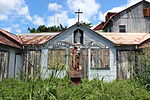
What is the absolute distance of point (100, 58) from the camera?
41.6 feet

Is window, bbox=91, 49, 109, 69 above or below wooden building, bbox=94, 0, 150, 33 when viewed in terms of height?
below

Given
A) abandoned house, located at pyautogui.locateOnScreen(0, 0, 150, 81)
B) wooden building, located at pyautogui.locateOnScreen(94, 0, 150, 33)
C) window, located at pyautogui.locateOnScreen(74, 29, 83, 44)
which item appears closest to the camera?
abandoned house, located at pyautogui.locateOnScreen(0, 0, 150, 81)

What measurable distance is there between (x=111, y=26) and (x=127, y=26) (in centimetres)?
214

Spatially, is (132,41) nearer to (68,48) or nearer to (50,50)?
(68,48)

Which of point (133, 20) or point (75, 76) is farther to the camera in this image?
point (133, 20)

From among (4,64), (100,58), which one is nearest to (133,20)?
(100,58)

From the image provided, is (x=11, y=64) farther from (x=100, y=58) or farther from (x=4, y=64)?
(x=100, y=58)

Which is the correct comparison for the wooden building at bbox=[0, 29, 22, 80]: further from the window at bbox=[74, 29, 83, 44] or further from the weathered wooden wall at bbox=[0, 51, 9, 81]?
the window at bbox=[74, 29, 83, 44]

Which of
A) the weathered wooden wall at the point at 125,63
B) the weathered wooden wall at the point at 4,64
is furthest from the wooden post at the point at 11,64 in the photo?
the weathered wooden wall at the point at 125,63

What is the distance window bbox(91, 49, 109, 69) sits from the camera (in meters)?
12.6

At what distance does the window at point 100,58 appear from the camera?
12.6 m

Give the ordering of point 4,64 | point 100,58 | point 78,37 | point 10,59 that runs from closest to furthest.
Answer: point 4,64 → point 10,59 → point 100,58 → point 78,37

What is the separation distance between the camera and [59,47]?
12875 mm

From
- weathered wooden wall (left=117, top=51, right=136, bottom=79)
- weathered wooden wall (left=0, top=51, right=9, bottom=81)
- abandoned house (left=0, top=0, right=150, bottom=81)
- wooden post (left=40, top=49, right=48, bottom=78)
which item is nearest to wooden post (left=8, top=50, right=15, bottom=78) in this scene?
abandoned house (left=0, top=0, right=150, bottom=81)
